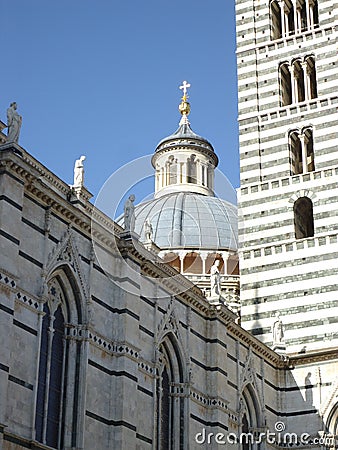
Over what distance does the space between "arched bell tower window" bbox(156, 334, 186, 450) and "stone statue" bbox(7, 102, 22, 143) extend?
6.41 m

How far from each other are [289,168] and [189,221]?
12038 mm

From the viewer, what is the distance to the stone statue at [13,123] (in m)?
16.9

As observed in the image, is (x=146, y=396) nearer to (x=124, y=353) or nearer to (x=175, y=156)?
(x=124, y=353)

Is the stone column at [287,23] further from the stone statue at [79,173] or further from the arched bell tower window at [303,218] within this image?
the stone statue at [79,173]

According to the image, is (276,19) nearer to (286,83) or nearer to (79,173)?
(286,83)

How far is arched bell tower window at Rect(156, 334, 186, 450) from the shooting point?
2083cm

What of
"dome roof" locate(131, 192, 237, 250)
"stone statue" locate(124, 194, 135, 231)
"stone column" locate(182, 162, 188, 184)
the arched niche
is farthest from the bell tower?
"stone column" locate(182, 162, 188, 184)

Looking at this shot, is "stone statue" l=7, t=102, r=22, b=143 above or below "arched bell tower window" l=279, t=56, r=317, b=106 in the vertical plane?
below

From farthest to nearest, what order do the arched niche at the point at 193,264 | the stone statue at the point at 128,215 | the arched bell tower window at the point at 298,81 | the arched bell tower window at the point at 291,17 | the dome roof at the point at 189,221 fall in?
the dome roof at the point at 189,221 → the arched niche at the point at 193,264 → the arched bell tower window at the point at 291,17 → the arched bell tower window at the point at 298,81 → the stone statue at the point at 128,215

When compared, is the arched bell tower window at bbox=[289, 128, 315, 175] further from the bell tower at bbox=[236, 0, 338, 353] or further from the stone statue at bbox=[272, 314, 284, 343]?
the stone statue at bbox=[272, 314, 284, 343]

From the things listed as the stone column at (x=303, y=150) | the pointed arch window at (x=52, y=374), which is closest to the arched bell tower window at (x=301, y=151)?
the stone column at (x=303, y=150)

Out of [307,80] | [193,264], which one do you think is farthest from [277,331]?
[193,264]

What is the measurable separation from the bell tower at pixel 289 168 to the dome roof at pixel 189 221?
9.64 m

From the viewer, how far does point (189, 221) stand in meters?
41.2
